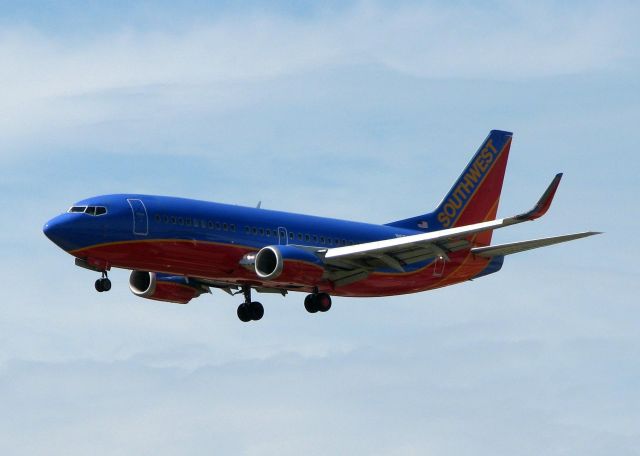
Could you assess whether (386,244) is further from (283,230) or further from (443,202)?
(443,202)

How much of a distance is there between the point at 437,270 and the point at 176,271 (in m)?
13.8

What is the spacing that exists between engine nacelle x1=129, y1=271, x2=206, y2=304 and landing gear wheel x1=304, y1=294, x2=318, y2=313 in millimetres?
5323

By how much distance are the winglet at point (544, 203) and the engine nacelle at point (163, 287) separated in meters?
17.5

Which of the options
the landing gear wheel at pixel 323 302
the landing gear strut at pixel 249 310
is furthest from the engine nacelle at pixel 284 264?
the landing gear strut at pixel 249 310

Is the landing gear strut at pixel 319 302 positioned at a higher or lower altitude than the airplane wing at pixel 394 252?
lower

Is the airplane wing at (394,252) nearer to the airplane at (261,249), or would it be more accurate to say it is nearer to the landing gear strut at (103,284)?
the airplane at (261,249)

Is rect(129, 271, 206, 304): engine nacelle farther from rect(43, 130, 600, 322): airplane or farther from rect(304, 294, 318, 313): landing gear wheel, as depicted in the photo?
rect(304, 294, 318, 313): landing gear wheel

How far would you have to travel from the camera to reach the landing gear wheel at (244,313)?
6744cm

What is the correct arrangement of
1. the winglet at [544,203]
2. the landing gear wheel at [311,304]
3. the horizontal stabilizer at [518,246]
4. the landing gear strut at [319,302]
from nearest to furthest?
1. the winglet at [544,203]
2. the horizontal stabilizer at [518,246]
3. the landing gear strut at [319,302]
4. the landing gear wheel at [311,304]

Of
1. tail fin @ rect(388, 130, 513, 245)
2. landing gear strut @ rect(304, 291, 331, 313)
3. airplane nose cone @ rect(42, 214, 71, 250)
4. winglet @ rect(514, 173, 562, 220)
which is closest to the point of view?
winglet @ rect(514, 173, 562, 220)

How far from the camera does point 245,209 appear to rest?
63.6m

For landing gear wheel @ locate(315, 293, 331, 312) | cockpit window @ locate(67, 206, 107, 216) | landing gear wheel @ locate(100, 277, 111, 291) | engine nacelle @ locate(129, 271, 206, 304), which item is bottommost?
landing gear wheel @ locate(315, 293, 331, 312)

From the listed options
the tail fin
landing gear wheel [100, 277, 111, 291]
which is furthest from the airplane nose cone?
the tail fin

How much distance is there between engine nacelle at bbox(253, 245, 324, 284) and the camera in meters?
61.4
